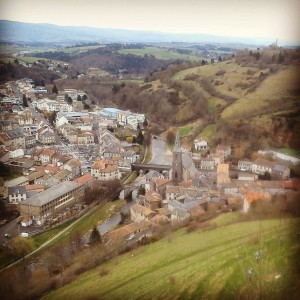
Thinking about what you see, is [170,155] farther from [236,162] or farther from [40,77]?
[40,77]

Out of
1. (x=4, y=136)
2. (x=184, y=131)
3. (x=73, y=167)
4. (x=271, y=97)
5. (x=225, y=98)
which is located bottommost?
(x=73, y=167)

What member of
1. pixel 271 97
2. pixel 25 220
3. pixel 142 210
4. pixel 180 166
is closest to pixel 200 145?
pixel 180 166

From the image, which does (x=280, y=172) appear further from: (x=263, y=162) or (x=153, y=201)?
(x=153, y=201)

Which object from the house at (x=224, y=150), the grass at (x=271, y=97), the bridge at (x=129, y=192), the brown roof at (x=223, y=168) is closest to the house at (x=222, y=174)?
the brown roof at (x=223, y=168)

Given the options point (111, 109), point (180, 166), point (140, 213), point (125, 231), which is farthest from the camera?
point (111, 109)

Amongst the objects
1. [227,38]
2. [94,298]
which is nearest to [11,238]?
[94,298]

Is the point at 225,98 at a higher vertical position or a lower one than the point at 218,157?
higher
